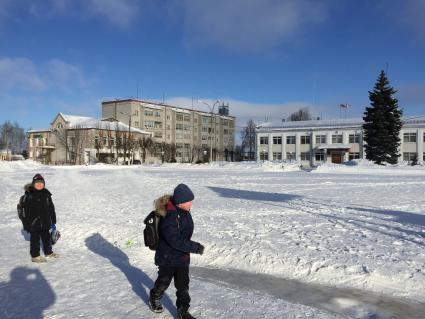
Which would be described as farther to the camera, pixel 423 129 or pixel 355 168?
pixel 423 129

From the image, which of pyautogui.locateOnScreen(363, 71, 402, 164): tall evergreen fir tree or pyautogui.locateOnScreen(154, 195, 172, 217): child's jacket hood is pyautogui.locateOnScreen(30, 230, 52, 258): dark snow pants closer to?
pyautogui.locateOnScreen(154, 195, 172, 217): child's jacket hood

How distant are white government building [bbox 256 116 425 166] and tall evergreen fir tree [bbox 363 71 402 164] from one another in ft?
62.9

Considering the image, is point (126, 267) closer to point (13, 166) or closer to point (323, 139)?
point (13, 166)

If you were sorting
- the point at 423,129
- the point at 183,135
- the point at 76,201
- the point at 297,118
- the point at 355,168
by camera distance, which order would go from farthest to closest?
1. the point at 297,118
2. the point at 183,135
3. the point at 423,129
4. the point at 355,168
5. the point at 76,201

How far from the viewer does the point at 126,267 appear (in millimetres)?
6582

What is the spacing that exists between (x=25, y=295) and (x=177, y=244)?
235cm

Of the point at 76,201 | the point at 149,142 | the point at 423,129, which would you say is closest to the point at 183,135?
the point at 149,142

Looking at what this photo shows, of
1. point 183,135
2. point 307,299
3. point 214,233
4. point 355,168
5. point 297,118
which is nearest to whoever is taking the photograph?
point 307,299

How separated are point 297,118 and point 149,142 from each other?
52489mm

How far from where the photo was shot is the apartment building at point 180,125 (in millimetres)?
97338

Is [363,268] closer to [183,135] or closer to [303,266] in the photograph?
[303,266]

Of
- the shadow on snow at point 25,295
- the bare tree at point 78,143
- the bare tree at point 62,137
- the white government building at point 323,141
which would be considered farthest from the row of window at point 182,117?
the shadow on snow at point 25,295

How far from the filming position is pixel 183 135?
4257 inches

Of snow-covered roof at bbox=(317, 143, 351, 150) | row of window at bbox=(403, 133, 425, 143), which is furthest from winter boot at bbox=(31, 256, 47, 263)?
snow-covered roof at bbox=(317, 143, 351, 150)
